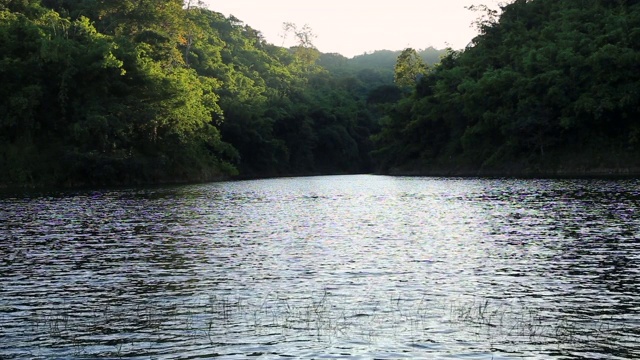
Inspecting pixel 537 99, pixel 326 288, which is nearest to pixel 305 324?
pixel 326 288

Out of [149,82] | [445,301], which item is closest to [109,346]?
[445,301]

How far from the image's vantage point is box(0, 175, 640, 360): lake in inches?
572

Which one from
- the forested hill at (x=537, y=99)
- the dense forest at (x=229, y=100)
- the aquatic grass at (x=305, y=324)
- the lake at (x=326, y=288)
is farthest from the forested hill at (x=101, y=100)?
the aquatic grass at (x=305, y=324)

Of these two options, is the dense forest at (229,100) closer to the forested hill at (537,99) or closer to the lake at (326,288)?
the forested hill at (537,99)

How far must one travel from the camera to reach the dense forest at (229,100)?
314 ft

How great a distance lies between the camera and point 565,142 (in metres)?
110

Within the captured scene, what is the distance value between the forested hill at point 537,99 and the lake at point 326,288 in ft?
215

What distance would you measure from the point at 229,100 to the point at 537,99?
64690 millimetres

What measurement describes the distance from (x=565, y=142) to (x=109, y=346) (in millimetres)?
105225

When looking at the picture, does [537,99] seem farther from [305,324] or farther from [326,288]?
[305,324]

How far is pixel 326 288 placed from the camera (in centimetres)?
2061

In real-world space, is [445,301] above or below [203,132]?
below

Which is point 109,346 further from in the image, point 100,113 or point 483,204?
point 100,113

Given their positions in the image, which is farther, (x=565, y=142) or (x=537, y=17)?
(x=537, y=17)
